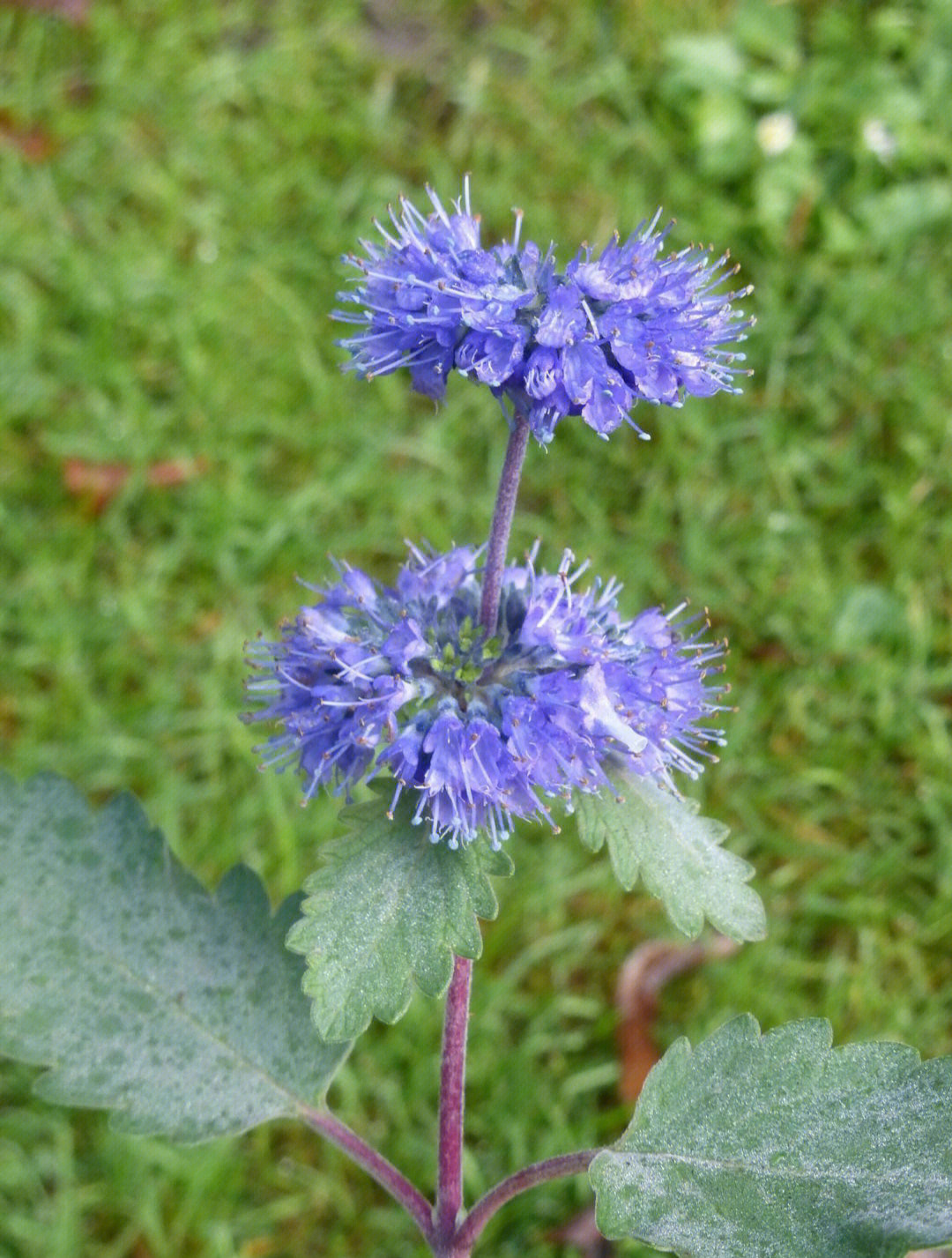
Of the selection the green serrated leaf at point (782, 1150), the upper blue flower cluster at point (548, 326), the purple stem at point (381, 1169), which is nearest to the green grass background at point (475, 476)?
the purple stem at point (381, 1169)

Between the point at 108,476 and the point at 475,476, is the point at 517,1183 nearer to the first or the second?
the point at 475,476

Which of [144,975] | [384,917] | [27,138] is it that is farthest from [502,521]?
[27,138]

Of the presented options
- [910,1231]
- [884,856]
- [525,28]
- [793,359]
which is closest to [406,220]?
[910,1231]

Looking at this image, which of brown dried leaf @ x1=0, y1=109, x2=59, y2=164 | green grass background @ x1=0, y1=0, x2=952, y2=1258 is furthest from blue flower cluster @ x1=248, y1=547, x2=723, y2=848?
brown dried leaf @ x1=0, y1=109, x2=59, y2=164

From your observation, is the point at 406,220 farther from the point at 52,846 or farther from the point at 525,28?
the point at 525,28

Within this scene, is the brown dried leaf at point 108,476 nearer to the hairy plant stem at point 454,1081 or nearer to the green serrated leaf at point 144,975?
the green serrated leaf at point 144,975

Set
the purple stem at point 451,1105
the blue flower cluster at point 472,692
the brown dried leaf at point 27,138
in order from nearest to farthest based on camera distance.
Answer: the blue flower cluster at point 472,692
the purple stem at point 451,1105
the brown dried leaf at point 27,138

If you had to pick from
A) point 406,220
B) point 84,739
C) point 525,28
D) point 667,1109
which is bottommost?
point 667,1109
